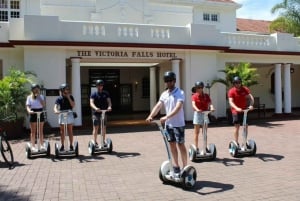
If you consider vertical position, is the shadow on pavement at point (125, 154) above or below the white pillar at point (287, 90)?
below

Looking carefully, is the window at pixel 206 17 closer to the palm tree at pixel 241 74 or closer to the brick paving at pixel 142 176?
the palm tree at pixel 241 74

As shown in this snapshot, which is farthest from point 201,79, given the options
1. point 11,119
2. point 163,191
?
point 163,191

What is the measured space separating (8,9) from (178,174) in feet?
55.0

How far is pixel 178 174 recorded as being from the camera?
6445 millimetres

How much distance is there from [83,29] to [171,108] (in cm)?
1001

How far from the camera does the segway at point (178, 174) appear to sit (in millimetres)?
6332

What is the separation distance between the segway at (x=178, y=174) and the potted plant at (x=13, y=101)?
8066mm

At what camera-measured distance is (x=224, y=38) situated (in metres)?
18.3

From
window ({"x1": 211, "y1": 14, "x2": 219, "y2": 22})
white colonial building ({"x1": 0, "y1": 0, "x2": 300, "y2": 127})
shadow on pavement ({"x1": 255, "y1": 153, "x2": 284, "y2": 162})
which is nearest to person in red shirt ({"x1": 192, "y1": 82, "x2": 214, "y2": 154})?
shadow on pavement ({"x1": 255, "y1": 153, "x2": 284, "y2": 162})

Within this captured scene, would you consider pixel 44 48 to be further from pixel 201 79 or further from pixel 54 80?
pixel 201 79

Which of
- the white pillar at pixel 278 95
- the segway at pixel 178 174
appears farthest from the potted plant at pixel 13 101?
the white pillar at pixel 278 95

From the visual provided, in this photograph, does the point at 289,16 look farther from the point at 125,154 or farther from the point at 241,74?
the point at 125,154

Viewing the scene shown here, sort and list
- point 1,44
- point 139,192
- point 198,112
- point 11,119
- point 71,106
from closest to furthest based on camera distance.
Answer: point 139,192 → point 198,112 → point 71,106 → point 11,119 → point 1,44

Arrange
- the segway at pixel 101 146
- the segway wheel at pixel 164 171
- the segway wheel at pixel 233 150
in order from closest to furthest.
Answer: the segway wheel at pixel 164 171 < the segway wheel at pixel 233 150 < the segway at pixel 101 146
